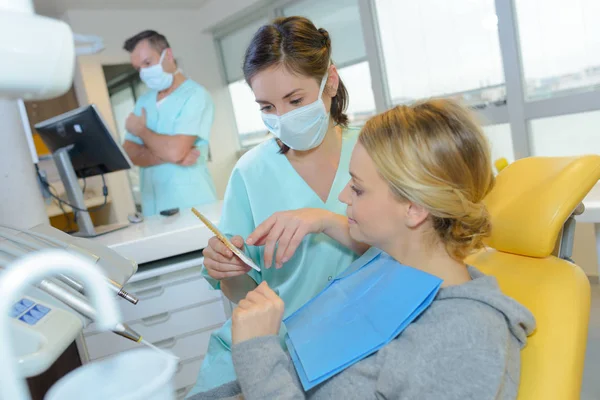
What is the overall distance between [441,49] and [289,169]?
2537 mm

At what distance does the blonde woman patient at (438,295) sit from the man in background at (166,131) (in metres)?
1.58

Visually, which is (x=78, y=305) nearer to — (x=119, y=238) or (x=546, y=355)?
(x=546, y=355)

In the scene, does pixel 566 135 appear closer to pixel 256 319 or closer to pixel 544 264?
pixel 544 264

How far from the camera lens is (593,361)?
195 centimetres


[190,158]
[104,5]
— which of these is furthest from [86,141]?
[104,5]

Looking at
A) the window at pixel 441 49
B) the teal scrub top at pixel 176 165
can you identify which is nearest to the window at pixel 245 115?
the window at pixel 441 49

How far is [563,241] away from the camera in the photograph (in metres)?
1.16

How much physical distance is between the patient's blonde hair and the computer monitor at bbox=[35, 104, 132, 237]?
4.13 ft

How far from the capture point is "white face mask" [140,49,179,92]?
258 cm

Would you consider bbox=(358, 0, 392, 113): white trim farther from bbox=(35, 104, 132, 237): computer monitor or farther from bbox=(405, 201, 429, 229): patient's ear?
bbox=(405, 201, 429, 229): patient's ear

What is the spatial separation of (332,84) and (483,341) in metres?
0.81

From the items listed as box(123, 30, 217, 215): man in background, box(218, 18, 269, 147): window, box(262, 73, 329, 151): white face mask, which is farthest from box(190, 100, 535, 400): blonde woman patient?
box(218, 18, 269, 147): window

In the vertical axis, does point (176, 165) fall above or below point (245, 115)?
below

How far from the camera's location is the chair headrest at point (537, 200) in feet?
3.38
